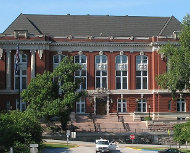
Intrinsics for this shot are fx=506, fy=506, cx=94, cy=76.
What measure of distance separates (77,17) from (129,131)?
2321 centimetres

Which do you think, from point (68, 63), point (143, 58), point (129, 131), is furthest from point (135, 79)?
point (68, 63)

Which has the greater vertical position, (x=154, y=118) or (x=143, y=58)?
(x=143, y=58)

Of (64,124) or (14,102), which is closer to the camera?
(64,124)

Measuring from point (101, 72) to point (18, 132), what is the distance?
34802 millimetres

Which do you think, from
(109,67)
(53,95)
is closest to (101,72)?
(109,67)

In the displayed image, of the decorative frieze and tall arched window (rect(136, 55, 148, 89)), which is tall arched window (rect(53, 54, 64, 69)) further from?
tall arched window (rect(136, 55, 148, 89))

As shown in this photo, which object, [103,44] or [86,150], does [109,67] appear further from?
[86,150]

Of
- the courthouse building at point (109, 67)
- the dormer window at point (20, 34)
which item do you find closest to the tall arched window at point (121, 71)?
the courthouse building at point (109, 67)

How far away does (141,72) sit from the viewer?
77.9 meters

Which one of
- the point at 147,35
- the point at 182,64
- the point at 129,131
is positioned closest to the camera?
the point at 182,64

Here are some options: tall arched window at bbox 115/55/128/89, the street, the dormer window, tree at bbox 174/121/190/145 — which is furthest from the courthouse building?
tree at bbox 174/121/190/145

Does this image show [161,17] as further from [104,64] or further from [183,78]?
[183,78]

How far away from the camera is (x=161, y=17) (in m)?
83.5

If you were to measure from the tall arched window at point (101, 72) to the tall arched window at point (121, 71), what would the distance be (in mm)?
1845
